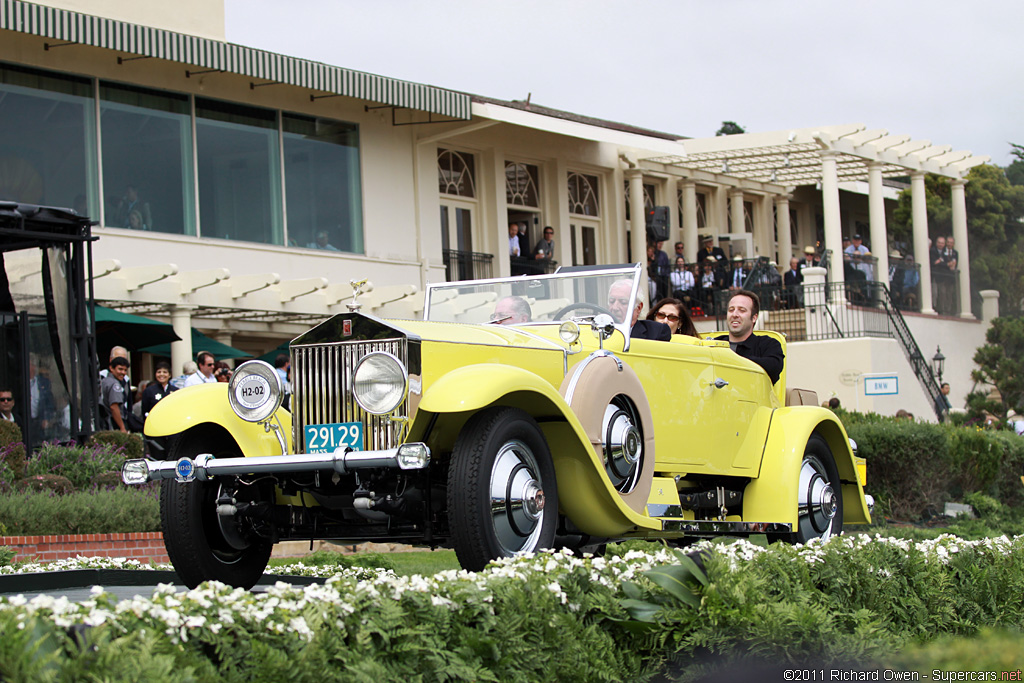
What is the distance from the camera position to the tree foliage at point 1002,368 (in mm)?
26188

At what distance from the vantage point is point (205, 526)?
6.07m

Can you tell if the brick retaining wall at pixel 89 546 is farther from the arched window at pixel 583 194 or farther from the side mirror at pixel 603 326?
the arched window at pixel 583 194

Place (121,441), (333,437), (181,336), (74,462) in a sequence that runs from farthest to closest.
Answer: (181,336), (121,441), (74,462), (333,437)

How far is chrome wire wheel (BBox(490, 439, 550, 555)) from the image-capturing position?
17.6 ft

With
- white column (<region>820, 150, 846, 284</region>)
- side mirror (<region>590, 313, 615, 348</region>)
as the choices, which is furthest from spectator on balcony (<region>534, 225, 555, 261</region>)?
side mirror (<region>590, 313, 615, 348</region>)

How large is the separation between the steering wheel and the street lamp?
2166cm

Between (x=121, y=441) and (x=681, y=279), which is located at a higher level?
(x=681, y=279)

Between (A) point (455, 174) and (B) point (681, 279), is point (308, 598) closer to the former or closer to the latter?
(A) point (455, 174)

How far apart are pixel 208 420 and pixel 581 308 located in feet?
8.31

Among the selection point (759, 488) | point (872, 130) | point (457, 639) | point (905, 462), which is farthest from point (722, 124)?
point (457, 639)

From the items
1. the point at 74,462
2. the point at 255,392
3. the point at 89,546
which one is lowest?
the point at 89,546

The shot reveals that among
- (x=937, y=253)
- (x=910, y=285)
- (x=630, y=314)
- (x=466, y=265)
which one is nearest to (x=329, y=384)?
(x=630, y=314)

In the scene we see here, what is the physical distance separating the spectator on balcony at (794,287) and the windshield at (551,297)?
19.2m

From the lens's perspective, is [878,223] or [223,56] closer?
[223,56]
